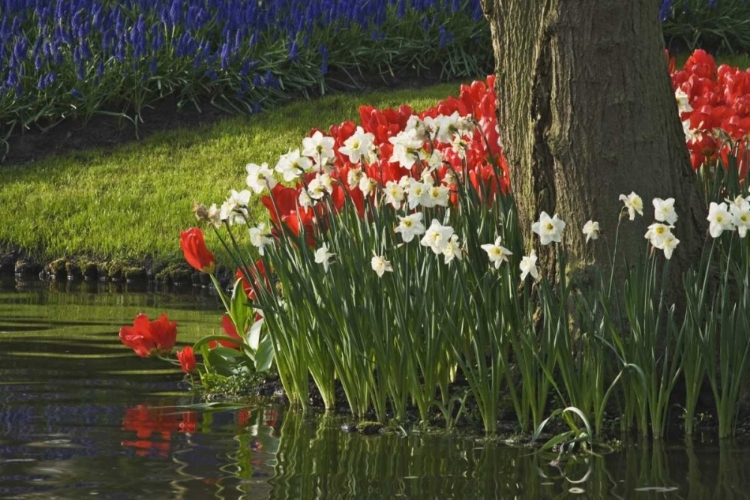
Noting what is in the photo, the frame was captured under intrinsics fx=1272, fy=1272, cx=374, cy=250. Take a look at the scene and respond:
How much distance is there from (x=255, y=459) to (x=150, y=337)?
124 cm

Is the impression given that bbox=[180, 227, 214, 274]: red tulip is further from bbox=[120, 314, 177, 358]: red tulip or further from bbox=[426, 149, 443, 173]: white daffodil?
bbox=[426, 149, 443, 173]: white daffodil

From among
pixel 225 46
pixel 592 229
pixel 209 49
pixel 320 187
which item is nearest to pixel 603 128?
pixel 592 229

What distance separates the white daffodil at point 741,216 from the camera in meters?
3.56

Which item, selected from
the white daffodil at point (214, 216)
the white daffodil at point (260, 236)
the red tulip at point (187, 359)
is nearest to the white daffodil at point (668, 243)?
the white daffodil at point (260, 236)

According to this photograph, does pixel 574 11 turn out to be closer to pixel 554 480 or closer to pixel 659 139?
pixel 659 139

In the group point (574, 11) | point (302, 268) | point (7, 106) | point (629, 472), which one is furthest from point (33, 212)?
point (629, 472)

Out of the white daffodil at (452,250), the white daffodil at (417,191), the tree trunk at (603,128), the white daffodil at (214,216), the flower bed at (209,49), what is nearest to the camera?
the white daffodil at (452,250)

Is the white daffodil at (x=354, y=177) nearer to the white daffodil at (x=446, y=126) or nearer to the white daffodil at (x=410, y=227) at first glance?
the white daffodil at (x=446, y=126)

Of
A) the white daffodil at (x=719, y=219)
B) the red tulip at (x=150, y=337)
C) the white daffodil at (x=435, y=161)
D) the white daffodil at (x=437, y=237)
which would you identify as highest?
the white daffodil at (x=435, y=161)

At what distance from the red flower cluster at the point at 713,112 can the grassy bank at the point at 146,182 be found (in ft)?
10.1

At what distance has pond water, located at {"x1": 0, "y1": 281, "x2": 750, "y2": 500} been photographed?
330cm

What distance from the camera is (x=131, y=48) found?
34.5 feet

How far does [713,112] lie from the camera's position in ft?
14.8

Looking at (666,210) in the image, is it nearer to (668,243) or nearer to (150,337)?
(668,243)
